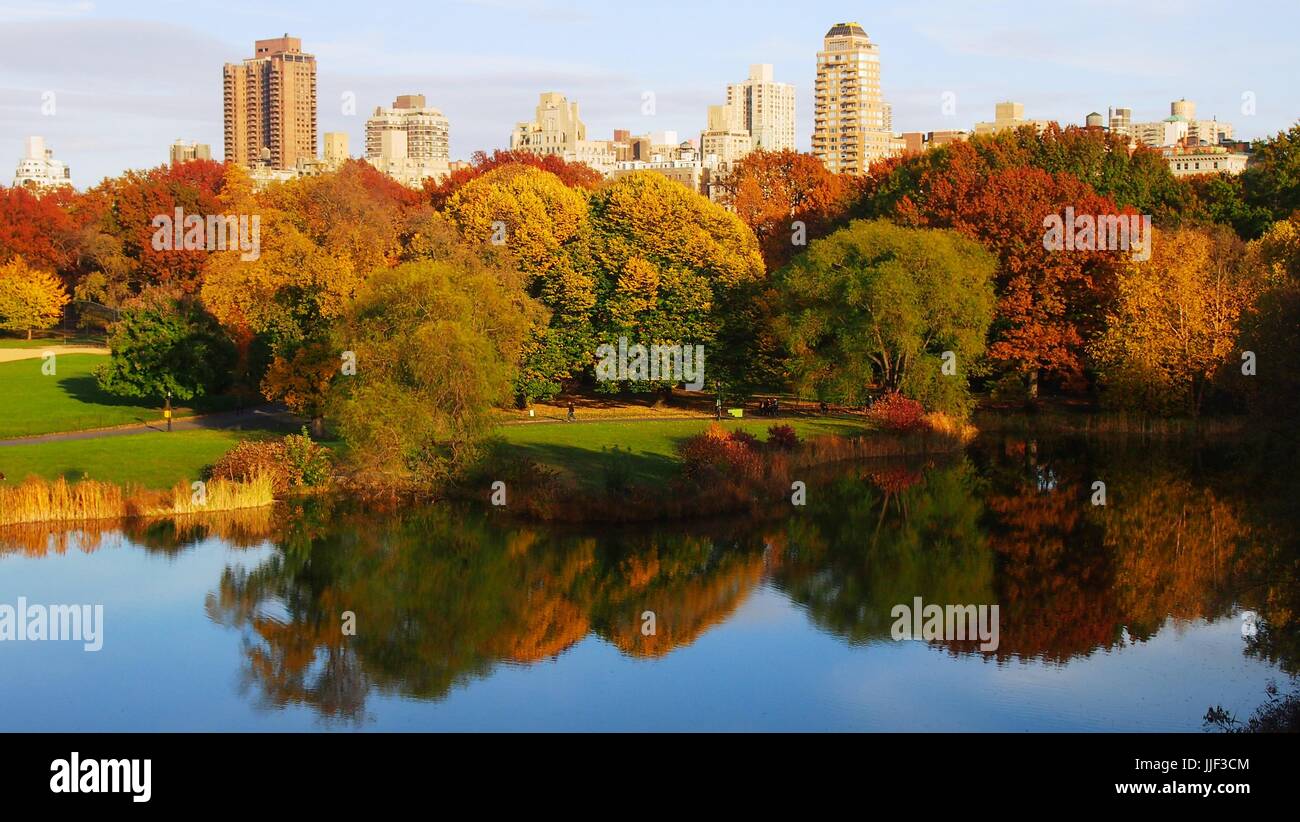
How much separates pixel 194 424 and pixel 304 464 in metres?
10.6

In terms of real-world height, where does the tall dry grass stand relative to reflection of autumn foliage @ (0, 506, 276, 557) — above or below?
above

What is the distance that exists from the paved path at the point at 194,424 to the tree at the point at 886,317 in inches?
718

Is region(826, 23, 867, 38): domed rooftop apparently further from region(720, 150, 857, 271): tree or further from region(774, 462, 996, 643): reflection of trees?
region(774, 462, 996, 643): reflection of trees

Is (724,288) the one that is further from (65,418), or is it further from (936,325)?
(65,418)

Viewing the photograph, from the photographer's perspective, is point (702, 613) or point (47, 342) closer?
point (702, 613)

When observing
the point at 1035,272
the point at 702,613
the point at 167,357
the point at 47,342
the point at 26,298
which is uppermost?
the point at 26,298

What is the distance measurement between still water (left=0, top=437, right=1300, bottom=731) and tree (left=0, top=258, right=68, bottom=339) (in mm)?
51376

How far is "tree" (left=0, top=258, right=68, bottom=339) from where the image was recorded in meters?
75.7

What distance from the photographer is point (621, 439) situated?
41844 millimetres

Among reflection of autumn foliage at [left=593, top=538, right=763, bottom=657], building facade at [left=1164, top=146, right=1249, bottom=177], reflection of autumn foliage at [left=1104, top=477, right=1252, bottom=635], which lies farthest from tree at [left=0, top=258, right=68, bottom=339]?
building facade at [left=1164, top=146, right=1249, bottom=177]

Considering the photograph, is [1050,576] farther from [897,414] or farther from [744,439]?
[897,414]

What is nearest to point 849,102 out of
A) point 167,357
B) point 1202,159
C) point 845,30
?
point 845,30
